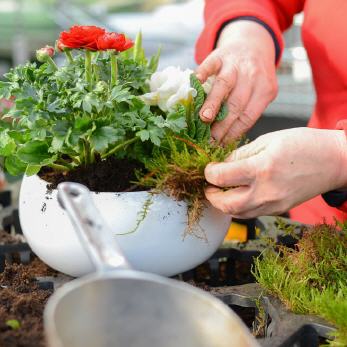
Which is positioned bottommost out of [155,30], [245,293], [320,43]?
[155,30]

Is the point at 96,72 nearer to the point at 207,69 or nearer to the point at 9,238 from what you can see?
the point at 207,69

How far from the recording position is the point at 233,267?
1.08 metres

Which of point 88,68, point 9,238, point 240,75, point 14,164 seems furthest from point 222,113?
point 9,238

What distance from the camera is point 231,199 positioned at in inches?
32.3

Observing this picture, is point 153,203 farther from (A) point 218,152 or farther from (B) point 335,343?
(B) point 335,343

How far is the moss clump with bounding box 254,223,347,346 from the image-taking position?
778 millimetres

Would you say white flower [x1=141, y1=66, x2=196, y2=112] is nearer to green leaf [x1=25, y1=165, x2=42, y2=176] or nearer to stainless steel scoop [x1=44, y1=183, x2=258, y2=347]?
green leaf [x1=25, y1=165, x2=42, y2=176]

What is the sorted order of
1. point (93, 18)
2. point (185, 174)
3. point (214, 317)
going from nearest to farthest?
1. point (214, 317)
2. point (185, 174)
3. point (93, 18)

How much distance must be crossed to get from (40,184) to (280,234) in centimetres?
46

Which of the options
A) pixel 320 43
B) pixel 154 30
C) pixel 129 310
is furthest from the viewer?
pixel 154 30

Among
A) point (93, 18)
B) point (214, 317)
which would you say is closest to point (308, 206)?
point (214, 317)

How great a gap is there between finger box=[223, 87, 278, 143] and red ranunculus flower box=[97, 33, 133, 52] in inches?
10.7

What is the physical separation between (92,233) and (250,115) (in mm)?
631

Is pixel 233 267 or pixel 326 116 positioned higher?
pixel 326 116
